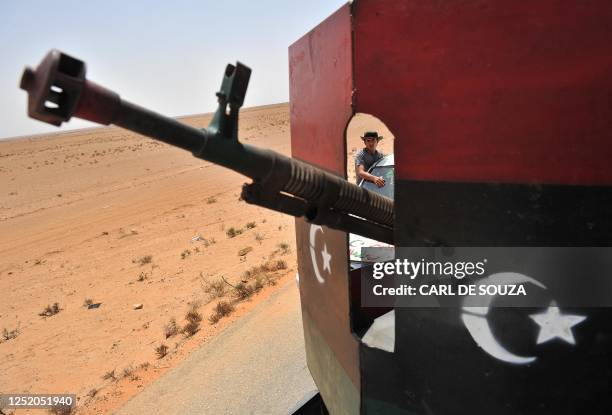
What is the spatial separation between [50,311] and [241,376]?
6402 mm

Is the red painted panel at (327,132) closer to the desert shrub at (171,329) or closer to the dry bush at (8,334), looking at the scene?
the desert shrub at (171,329)

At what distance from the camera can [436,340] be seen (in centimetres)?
173

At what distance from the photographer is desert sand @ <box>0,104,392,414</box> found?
7.02 meters

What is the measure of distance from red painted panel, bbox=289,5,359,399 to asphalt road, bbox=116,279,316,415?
201 cm

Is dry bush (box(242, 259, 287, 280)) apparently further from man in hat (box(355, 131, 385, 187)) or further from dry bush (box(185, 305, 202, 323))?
man in hat (box(355, 131, 385, 187))

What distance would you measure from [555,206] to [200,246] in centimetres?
1173

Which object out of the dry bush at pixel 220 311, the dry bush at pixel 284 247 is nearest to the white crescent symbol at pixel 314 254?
the dry bush at pixel 220 311

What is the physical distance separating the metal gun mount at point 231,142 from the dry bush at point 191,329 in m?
6.10

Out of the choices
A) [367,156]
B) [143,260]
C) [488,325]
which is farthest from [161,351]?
[488,325]

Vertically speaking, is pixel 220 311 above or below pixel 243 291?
below

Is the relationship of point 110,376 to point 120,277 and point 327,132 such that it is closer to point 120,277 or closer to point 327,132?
point 120,277

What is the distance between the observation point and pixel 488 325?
1624 millimetres

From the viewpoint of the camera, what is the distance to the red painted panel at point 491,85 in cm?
138

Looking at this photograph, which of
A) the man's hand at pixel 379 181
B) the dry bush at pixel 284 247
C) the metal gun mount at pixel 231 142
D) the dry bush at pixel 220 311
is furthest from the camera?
the dry bush at pixel 284 247
